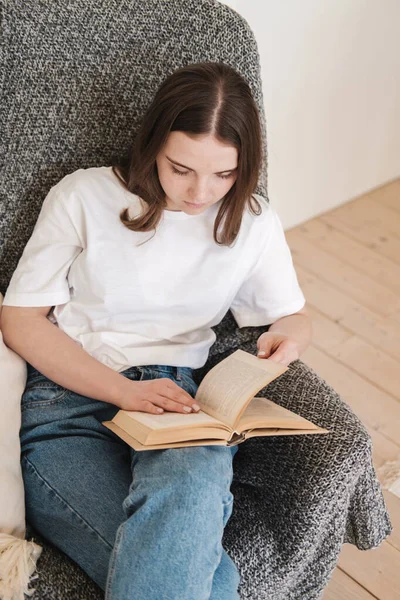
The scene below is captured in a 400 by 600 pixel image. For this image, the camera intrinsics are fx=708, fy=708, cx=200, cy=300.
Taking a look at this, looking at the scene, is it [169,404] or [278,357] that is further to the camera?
[278,357]

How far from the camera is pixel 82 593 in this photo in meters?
0.97

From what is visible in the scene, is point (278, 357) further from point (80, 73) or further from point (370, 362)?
point (370, 362)

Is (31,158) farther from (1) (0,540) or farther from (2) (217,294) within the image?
(1) (0,540)

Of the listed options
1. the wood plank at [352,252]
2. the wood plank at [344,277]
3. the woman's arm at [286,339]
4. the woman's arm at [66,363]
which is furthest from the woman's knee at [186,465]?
the wood plank at [352,252]

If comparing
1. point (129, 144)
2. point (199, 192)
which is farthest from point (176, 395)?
point (129, 144)

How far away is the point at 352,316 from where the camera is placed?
215 centimetres

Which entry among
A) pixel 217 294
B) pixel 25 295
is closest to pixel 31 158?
pixel 25 295

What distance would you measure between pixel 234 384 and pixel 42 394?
34 cm

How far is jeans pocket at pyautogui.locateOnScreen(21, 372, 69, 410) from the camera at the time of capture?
1.17m

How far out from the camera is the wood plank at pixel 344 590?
1.43 metres

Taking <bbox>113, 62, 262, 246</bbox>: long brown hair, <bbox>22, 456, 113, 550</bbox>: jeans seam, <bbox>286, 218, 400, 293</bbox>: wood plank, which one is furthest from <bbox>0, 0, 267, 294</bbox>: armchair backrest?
<bbox>286, 218, 400, 293</bbox>: wood plank

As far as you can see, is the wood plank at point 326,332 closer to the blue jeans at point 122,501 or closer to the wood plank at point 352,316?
the wood plank at point 352,316

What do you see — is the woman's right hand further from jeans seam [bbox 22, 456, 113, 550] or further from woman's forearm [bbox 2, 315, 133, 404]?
jeans seam [bbox 22, 456, 113, 550]

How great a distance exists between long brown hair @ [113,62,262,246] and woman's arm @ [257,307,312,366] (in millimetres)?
186
